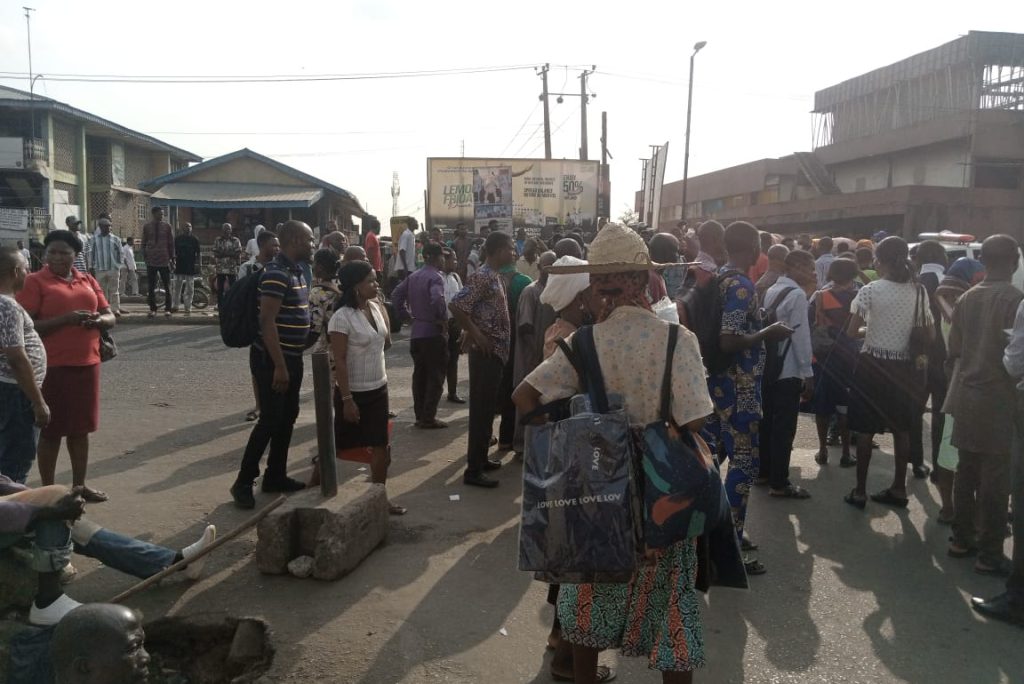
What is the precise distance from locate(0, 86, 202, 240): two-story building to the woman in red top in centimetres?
2427

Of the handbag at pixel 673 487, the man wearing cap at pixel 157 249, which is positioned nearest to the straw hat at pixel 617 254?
the handbag at pixel 673 487

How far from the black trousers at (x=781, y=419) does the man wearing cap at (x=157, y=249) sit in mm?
12554

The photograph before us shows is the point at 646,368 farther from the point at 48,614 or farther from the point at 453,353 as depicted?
the point at 453,353

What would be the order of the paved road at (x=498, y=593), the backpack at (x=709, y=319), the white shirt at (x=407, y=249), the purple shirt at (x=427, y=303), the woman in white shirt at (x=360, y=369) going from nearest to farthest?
1. the paved road at (x=498, y=593)
2. the backpack at (x=709, y=319)
3. the woman in white shirt at (x=360, y=369)
4. the purple shirt at (x=427, y=303)
5. the white shirt at (x=407, y=249)

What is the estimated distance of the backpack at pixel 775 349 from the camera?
217 inches

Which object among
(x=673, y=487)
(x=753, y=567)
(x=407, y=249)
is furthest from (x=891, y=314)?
(x=407, y=249)

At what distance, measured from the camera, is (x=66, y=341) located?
16.9ft

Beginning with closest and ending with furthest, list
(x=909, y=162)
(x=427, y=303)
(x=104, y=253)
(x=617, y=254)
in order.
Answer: (x=617, y=254)
(x=427, y=303)
(x=104, y=253)
(x=909, y=162)

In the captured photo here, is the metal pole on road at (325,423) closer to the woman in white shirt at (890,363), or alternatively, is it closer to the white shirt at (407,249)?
the woman in white shirt at (890,363)

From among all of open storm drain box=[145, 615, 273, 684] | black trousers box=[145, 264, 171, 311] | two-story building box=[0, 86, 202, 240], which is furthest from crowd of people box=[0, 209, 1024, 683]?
two-story building box=[0, 86, 202, 240]

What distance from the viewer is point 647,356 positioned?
111 inches

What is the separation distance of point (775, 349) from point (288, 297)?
333 centimetres

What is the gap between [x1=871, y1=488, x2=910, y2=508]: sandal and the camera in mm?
5906

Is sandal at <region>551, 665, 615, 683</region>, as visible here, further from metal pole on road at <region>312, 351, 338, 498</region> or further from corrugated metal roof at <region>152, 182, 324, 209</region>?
corrugated metal roof at <region>152, 182, 324, 209</region>
